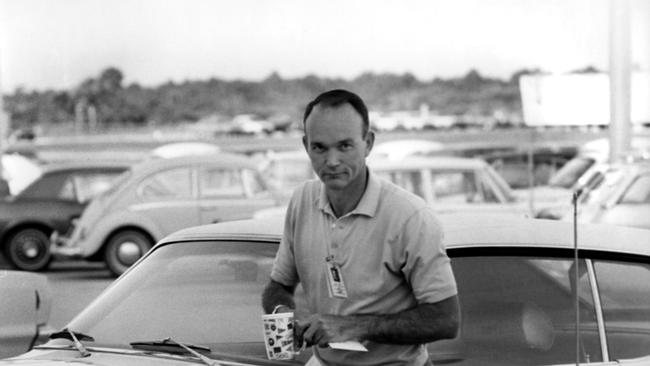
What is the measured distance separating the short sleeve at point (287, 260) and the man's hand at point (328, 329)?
35cm

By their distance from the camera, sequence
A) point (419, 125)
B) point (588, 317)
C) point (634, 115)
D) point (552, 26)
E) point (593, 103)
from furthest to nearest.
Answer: point (419, 125), point (552, 26), point (634, 115), point (593, 103), point (588, 317)

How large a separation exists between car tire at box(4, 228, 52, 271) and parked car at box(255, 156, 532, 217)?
3.42 metres

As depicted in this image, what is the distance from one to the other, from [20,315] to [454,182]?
1299cm

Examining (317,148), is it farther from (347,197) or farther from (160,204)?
(160,204)

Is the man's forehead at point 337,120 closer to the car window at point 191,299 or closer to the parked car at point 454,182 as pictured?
the car window at point 191,299

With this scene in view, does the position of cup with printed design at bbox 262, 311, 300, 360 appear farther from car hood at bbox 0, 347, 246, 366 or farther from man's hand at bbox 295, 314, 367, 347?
car hood at bbox 0, 347, 246, 366

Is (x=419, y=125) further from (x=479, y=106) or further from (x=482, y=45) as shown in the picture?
(x=482, y=45)

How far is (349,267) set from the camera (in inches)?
154

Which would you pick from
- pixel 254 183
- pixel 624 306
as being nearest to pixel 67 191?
pixel 254 183

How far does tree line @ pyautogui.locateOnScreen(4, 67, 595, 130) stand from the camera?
59.3 metres

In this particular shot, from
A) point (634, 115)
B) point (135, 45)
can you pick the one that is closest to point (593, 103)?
point (634, 115)

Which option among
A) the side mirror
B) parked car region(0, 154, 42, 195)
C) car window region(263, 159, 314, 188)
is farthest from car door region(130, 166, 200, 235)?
the side mirror

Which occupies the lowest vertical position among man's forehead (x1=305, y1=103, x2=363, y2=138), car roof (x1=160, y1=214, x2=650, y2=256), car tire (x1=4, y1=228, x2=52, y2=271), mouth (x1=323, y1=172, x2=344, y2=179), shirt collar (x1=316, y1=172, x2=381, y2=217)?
car tire (x1=4, y1=228, x2=52, y2=271)

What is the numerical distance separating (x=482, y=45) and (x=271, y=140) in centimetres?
779
